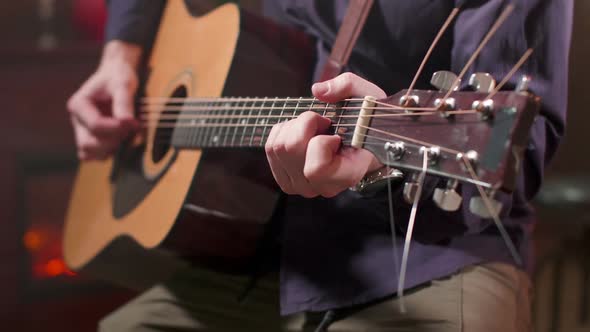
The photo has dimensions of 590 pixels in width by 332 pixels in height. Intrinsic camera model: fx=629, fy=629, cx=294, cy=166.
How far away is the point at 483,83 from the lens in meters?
0.49

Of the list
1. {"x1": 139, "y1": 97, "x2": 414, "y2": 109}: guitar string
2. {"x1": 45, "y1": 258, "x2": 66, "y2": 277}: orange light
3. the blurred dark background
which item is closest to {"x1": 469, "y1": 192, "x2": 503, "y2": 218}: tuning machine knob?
{"x1": 139, "y1": 97, "x2": 414, "y2": 109}: guitar string

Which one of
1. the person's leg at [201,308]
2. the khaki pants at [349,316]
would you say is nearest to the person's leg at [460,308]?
the khaki pants at [349,316]

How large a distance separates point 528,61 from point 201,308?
0.59 metres

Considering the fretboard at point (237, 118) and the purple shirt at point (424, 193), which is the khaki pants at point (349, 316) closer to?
the purple shirt at point (424, 193)

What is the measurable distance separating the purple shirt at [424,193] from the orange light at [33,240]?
1072mm

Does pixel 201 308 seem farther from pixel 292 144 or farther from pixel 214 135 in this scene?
pixel 292 144

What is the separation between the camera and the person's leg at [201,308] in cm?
91

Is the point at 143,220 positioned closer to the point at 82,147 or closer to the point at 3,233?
the point at 82,147

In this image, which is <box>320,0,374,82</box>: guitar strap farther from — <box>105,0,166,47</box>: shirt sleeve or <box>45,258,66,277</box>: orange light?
<box>45,258,66,277</box>: orange light

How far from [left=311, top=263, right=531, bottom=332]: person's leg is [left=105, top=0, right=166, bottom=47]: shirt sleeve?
64 cm

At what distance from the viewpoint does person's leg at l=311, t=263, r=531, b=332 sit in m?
0.69

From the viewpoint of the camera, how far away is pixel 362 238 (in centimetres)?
78

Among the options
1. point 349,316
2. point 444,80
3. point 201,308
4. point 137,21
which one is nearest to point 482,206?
point 444,80

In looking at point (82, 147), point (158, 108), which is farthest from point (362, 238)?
point (82, 147)
